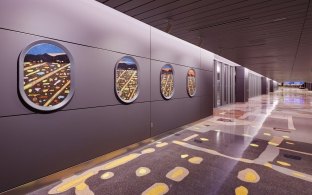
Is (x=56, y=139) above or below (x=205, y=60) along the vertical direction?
below

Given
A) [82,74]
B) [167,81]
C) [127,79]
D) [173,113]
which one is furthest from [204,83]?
[82,74]

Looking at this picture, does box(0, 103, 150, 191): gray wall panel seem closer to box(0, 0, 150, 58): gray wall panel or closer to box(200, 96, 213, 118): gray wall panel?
box(0, 0, 150, 58): gray wall panel

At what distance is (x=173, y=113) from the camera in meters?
5.73

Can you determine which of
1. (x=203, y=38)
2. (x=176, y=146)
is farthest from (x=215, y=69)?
(x=176, y=146)

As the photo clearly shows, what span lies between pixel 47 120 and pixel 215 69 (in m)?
10.8

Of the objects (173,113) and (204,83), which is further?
(204,83)

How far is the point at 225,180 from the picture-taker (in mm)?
2797

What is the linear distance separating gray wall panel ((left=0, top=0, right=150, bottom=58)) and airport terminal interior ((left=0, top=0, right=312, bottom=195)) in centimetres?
2

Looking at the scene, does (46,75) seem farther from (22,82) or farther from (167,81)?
(167,81)

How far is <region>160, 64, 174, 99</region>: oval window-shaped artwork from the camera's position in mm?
5207

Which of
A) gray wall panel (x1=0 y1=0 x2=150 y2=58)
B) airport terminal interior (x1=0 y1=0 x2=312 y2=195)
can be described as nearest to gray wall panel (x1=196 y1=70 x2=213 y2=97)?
airport terminal interior (x1=0 y1=0 x2=312 y2=195)

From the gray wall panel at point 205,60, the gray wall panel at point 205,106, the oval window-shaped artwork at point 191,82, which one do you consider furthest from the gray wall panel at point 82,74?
the gray wall panel at point 205,106

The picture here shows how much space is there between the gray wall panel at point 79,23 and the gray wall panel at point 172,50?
1.30ft

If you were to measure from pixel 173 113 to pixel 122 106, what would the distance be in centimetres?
220
